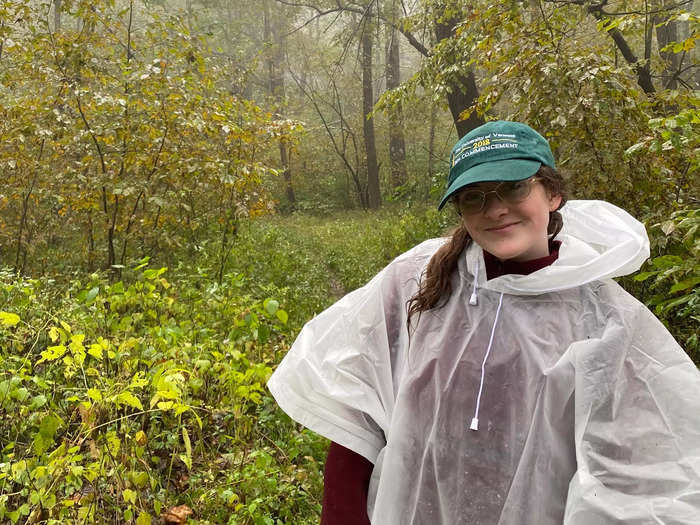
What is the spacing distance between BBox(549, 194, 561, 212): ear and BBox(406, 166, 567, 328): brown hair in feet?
0.04

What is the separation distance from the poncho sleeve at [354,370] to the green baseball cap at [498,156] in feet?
1.18

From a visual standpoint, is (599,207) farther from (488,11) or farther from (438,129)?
(438,129)

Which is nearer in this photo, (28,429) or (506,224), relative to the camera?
(506,224)

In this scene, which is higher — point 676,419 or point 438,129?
point 438,129

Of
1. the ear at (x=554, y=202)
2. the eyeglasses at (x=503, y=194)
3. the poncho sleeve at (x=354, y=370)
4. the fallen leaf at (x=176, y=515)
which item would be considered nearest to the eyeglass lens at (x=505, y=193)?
the eyeglasses at (x=503, y=194)

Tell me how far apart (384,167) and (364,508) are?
19999 mm

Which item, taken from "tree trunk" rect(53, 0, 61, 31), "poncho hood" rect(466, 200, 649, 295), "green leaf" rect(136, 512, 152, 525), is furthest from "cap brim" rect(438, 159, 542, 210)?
"tree trunk" rect(53, 0, 61, 31)

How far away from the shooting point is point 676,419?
1232 millimetres

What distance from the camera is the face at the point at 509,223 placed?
4.70 ft

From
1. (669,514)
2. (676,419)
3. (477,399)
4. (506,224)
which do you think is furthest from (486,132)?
(669,514)

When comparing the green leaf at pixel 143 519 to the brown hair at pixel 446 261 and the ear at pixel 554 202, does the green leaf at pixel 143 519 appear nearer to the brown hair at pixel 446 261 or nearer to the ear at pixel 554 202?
the brown hair at pixel 446 261

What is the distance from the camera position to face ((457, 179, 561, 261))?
143cm

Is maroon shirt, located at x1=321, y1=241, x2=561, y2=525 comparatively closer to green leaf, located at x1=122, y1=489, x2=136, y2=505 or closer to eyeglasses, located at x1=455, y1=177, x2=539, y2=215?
eyeglasses, located at x1=455, y1=177, x2=539, y2=215

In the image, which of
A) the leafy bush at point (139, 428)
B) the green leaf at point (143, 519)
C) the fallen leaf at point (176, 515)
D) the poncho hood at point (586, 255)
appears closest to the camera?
the poncho hood at point (586, 255)
